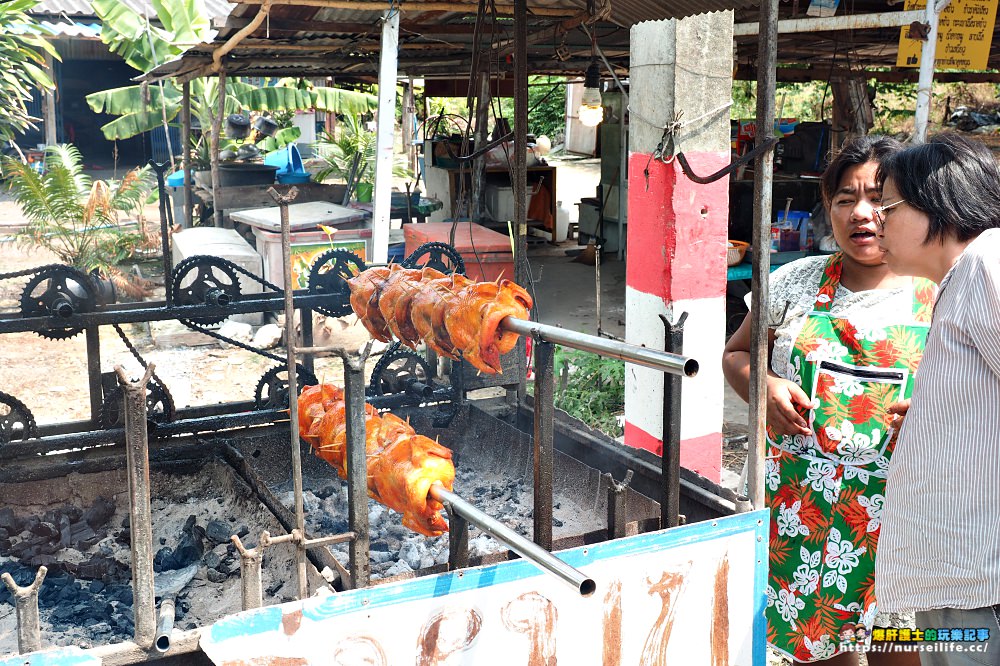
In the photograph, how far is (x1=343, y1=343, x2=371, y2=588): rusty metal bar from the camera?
7.94 ft

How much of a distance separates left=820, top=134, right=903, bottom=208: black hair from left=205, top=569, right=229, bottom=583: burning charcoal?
285 cm

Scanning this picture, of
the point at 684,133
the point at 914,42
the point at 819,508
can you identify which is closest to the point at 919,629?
the point at 819,508

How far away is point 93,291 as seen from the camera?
13.8 ft

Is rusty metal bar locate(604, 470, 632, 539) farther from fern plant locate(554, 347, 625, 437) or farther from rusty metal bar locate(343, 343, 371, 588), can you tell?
fern plant locate(554, 347, 625, 437)

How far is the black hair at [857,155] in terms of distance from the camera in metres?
2.87

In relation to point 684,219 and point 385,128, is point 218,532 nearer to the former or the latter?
point 385,128

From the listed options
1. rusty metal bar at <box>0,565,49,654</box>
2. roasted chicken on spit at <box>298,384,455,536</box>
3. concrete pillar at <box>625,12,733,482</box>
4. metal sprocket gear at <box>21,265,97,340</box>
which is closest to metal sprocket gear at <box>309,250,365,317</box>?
roasted chicken on spit at <box>298,384,455,536</box>

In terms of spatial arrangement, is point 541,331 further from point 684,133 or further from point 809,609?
point 684,133

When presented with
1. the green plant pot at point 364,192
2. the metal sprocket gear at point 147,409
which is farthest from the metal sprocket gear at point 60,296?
the green plant pot at point 364,192

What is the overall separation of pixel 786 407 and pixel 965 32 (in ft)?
10.9

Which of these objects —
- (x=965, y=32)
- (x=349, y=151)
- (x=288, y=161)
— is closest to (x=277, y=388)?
(x=965, y=32)

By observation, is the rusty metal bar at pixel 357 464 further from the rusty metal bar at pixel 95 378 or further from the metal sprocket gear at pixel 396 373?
the rusty metal bar at pixel 95 378

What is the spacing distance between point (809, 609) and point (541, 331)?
1.34m

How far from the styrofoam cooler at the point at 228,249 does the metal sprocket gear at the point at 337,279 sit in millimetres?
5302
